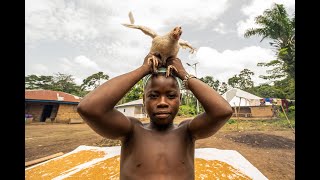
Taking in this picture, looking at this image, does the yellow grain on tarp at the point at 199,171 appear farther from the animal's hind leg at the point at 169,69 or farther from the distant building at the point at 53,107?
the distant building at the point at 53,107

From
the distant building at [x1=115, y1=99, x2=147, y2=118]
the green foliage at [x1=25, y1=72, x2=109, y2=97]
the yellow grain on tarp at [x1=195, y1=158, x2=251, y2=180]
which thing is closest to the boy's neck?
the yellow grain on tarp at [x1=195, y1=158, x2=251, y2=180]

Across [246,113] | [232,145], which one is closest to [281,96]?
[246,113]

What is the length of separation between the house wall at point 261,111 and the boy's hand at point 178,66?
83.1 feet

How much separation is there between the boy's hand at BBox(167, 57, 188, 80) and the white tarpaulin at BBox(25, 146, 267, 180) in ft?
8.89

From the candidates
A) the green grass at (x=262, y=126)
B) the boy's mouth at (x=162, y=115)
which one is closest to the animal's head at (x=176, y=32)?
the boy's mouth at (x=162, y=115)

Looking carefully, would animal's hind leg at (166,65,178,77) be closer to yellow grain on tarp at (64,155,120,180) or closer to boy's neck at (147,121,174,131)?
boy's neck at (147,121,174,131)

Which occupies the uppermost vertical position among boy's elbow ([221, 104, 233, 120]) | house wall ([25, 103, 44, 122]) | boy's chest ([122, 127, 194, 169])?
boy's elbow ([221, 104, 233, 120])

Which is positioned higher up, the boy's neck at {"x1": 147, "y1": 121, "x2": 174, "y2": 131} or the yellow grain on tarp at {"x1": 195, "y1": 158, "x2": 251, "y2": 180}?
the boy's neck at {"x1": 147, "y1": 121, "x2": 174, "y2": 131}

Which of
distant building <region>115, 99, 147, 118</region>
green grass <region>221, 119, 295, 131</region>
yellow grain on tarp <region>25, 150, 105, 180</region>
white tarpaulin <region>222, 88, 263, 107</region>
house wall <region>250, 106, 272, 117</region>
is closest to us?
yellow grain on tarp <region>25, 150, 105, 180</region>

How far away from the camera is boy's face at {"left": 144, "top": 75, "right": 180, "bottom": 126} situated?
166cm

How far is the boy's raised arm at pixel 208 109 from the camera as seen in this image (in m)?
1.55

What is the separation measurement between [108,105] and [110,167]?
3.16m

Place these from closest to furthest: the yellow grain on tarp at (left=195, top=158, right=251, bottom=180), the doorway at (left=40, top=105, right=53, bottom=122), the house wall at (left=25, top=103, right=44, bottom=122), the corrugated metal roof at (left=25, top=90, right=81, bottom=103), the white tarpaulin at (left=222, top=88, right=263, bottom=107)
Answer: the yellow grain on tarp at (left=195, top=158, right=251, bottom=180) < the white tarpaulin at (left=222, top=88, right=263, bottom=107) < the corrugated metal roof at (left=25, top=90, right=81, bottom=103) < the house wall at (left=25, top=103, right=44, bottom=122) < the doorway at (left=40, top=105, right=53, bottom=122)
